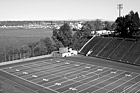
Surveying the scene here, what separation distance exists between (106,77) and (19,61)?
81.1 ft

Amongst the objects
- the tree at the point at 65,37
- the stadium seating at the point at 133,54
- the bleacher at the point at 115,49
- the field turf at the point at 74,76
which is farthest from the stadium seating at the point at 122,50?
the tree at the point at 65,37

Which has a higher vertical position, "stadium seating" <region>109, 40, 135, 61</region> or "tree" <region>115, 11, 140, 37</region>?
"tree" <region>115, 11, 140, 37</region>

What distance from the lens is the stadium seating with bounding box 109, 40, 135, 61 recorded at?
5047cm

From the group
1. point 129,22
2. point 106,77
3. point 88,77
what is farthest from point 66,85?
point 129,22

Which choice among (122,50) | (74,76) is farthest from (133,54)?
(74,76)

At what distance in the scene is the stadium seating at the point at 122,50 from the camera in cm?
5047

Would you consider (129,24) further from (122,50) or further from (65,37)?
(65,37)

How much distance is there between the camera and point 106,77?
3434 cm

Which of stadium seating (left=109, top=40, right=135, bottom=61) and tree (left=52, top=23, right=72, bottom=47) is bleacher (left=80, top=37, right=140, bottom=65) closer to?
stadium seating (left=109, top=40, right=135, bottom=61)

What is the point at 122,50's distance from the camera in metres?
53.2

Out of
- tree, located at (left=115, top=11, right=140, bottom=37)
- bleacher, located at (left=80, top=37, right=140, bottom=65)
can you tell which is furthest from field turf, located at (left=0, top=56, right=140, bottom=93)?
tree, located at (left=115, top=11, right=140, bottom=37)

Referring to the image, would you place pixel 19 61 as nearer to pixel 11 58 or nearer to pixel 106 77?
Answer: pixel 11 58

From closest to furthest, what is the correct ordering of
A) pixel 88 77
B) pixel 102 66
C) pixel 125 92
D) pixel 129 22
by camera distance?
pixel 125 92 < pixel 88 77 < pixel 102 66 < pixel 129 22

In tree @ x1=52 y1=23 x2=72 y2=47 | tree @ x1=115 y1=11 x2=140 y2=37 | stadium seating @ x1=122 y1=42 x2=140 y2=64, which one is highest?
tree @ x1=115 y1=11 x2=140 y2=37
